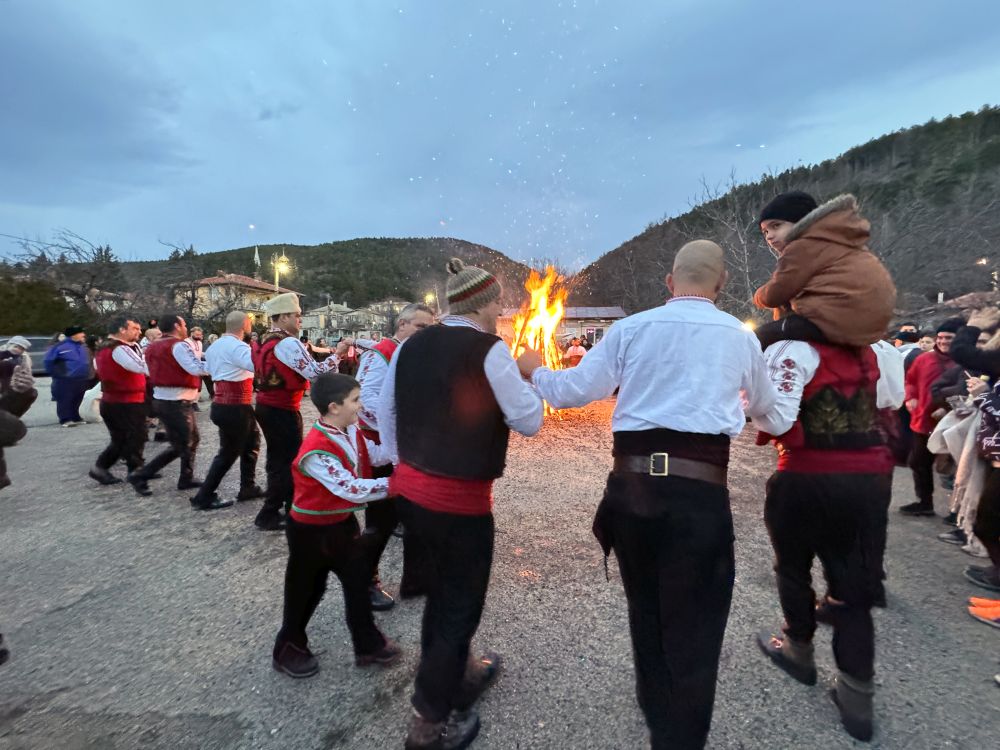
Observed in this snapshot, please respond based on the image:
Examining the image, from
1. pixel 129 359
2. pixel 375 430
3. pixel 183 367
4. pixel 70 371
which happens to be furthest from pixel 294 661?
pixel 70 371

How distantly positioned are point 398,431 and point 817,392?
1982 mm

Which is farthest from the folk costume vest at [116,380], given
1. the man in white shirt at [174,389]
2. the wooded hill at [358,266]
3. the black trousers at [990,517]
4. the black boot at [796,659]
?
the wooded hill at [358,266]

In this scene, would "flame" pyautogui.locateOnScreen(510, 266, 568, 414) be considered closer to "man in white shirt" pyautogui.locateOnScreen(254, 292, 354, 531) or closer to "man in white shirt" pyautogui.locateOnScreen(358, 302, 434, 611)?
"man in white shirt" pyautogui.locateOnScreen(254, 292, 354, 531)

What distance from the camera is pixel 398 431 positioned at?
7.35 ft

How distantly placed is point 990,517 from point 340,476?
4567mm

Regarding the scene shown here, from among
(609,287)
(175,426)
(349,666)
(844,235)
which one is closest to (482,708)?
(349,666)

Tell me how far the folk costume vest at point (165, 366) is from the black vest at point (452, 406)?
4908 millimetres

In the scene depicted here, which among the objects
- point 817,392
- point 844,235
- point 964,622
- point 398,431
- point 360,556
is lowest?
point 964,622

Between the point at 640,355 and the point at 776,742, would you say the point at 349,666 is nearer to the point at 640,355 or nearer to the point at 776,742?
the point at 776,742

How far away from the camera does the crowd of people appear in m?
1.85

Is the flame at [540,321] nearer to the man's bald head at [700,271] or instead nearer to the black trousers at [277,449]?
the black trousers at [277,449]

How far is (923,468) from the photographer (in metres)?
5.29

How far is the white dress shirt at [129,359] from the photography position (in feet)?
19.4

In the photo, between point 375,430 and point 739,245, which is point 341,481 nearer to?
point 375,430
